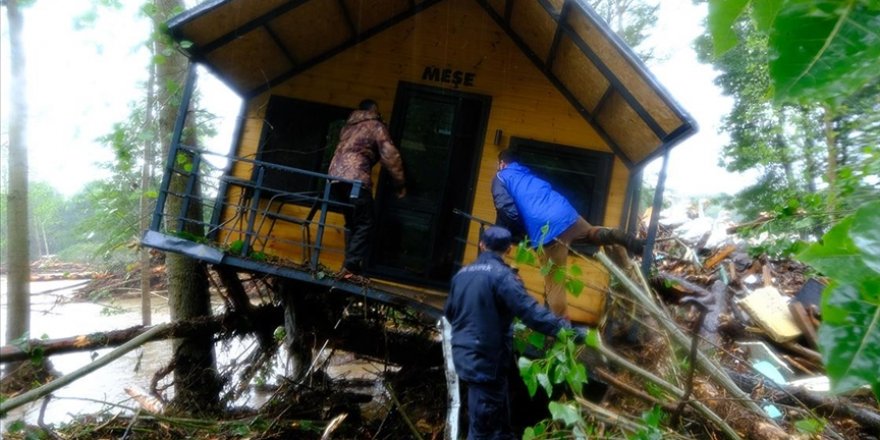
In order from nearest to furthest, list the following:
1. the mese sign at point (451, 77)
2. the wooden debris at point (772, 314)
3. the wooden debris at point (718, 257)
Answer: the mese sign at point (451, 77), the wooden debris at point (772, 314), the wooden debris at point (718, 257)

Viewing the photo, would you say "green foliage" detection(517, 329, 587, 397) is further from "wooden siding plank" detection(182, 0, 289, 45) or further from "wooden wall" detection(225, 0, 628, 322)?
"wooden siding plank" detection(182, 0, 289, 45)

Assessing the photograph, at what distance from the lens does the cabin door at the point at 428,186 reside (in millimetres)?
7066

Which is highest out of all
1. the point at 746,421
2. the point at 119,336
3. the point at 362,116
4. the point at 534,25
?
the point at 534,25

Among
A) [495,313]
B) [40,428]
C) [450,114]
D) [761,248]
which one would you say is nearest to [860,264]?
[495,313]

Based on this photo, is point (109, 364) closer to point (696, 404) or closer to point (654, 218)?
point (654, 218)

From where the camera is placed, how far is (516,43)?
7.20 m

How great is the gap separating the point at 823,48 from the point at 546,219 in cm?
509

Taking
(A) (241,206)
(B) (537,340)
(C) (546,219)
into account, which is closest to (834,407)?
(B) (537,340)

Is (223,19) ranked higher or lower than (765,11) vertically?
higher

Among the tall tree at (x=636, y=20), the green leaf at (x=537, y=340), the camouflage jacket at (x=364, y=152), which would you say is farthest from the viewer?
the tall tree at (x=636, y=20)

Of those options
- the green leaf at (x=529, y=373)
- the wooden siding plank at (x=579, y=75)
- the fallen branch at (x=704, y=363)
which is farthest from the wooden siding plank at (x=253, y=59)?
the green leaf at (x=529, y=373)

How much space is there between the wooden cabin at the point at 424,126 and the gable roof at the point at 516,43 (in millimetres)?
29

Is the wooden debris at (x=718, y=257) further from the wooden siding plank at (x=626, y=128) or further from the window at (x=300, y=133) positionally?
the window at (x=300, y=133)

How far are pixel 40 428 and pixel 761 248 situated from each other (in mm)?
10149
